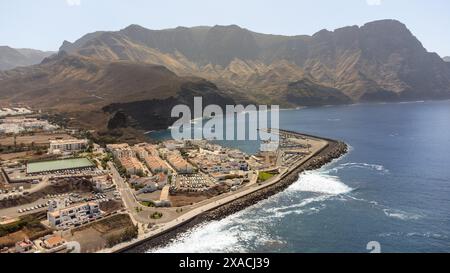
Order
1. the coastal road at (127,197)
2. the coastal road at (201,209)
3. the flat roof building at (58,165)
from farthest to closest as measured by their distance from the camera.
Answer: the flat roof building at (58,165) → the coastal road at (127,197) → the coastal road at (201,209)

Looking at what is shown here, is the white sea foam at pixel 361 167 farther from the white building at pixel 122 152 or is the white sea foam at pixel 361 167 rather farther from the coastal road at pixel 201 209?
the white building at pixel 122 152

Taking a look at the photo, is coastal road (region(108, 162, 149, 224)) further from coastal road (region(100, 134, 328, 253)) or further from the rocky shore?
the rocky shore

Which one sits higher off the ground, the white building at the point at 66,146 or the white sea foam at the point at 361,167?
the white building at the point at 66,146

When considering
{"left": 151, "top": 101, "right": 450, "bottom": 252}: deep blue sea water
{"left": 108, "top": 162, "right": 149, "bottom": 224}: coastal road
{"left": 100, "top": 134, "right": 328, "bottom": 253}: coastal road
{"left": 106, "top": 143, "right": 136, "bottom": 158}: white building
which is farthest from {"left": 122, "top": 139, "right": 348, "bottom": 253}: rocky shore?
{"left": 106, "top": 143, "right": 136, "bottom": 158}: white building

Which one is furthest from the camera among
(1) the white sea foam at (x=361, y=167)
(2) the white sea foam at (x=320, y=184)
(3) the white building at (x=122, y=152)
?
(3) the white building at (x=122, y=152)

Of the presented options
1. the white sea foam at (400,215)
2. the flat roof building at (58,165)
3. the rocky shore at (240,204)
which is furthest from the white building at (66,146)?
the white sea foam at (400,215)

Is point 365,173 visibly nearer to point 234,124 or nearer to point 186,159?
point 186,159

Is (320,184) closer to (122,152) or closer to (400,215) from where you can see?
(400,215)
